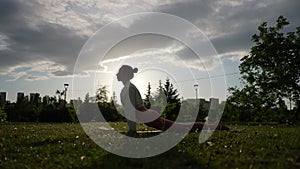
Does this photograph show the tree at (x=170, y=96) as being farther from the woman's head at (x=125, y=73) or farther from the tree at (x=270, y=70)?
the woman's head at (x=125, y=73)

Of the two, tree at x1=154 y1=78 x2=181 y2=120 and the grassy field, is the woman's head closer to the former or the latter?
the grassy field

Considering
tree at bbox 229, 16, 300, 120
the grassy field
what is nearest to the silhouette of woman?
Result: the grassy field

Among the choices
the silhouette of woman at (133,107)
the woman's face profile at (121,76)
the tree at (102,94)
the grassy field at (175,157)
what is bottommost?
the grassy field at (175,157)

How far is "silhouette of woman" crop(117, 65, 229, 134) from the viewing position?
28.7ft

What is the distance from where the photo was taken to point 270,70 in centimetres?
2059

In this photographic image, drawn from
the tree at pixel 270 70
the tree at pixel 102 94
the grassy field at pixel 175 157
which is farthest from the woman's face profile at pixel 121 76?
the tree at pixel 102 94

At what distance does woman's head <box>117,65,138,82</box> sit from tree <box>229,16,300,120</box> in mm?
13765

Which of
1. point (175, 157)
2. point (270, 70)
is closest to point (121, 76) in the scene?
point (175, 157)

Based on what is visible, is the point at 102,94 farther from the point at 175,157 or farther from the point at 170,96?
the point at 175,157

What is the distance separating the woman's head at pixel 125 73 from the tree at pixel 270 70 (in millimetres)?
13765

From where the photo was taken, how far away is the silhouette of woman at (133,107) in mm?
8742

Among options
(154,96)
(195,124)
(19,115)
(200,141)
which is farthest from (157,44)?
(19,115)

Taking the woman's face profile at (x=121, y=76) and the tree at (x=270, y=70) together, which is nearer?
the woman's face profile at (x=121, y=76)

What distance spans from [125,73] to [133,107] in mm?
1058
